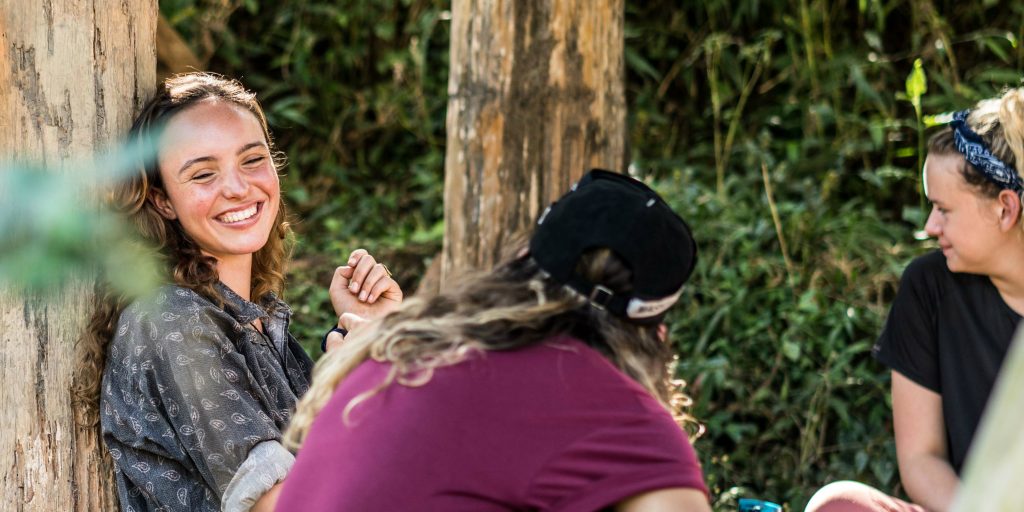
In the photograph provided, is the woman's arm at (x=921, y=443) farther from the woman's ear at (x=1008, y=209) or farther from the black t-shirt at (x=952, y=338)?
the woman's ear at (x=1008, y=209)

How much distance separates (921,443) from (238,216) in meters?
1.82

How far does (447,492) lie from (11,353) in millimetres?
1179

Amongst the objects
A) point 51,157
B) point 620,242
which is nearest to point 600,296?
point 620,242

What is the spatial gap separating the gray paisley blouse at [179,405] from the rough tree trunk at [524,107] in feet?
7.67

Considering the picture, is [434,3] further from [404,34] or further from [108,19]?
[108,19]

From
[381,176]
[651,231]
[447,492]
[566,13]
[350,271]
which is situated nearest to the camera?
[447,492]

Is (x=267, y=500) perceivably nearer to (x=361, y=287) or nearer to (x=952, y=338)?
(x=361, y=287)

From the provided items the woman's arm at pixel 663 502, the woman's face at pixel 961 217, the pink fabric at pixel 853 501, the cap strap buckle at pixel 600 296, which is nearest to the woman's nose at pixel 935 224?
the woman's face at pixel 961 217

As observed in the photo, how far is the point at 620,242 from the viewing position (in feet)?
6.66

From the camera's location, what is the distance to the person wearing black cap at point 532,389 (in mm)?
1897

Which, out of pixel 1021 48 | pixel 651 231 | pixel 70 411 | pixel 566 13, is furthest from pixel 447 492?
pixel 1021 48

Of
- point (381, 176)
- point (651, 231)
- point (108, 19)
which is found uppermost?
point (108, 19)

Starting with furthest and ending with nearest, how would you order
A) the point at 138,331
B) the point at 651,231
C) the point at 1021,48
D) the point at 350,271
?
the point at 1021,48, the point at 350,271, the point at 138,331, the point at 651,231

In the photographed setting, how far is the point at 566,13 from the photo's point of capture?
16.0ft
